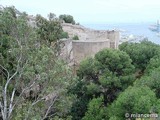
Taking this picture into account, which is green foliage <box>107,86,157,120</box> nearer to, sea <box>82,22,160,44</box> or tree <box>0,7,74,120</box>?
tree <box>0,7,74,120</box>

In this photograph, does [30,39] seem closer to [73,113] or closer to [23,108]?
[23,108]

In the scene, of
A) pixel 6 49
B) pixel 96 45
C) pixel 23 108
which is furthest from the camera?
pixel 96 45

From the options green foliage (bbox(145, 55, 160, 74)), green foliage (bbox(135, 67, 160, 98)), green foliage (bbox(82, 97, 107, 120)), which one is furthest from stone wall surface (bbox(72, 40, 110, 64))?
green foliage (bbox(135, 67, 160, 98))

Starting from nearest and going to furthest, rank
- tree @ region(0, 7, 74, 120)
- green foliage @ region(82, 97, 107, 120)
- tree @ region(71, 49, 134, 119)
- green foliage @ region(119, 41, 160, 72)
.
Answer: tree @ region(0, 7, 74, 120), green foliage @ region(82, 97, 107, 120), tree @ region(71, 49, 134, 119), green foliage @ region(119, 41, 160, 72)

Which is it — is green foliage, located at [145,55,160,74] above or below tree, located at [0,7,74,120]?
below

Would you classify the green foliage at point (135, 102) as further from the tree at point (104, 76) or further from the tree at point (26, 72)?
the tree at point (104, 76)

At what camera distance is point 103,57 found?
19.8 m

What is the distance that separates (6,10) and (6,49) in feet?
5.05

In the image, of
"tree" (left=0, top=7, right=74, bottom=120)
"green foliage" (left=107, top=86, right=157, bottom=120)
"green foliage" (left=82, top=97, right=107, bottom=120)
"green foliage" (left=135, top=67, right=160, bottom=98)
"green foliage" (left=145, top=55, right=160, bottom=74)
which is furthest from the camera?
"green foliage" (left=145, top=55, right=160, bottom=74)

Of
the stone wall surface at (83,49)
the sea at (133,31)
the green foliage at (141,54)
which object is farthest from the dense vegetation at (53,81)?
the sea at (133,31)

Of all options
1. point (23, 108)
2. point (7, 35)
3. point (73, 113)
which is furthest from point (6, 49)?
point (73, 113)

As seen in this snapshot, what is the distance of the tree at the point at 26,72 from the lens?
13.3m

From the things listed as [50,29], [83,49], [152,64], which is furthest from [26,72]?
[83,49]

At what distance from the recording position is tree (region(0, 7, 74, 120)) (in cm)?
1327
